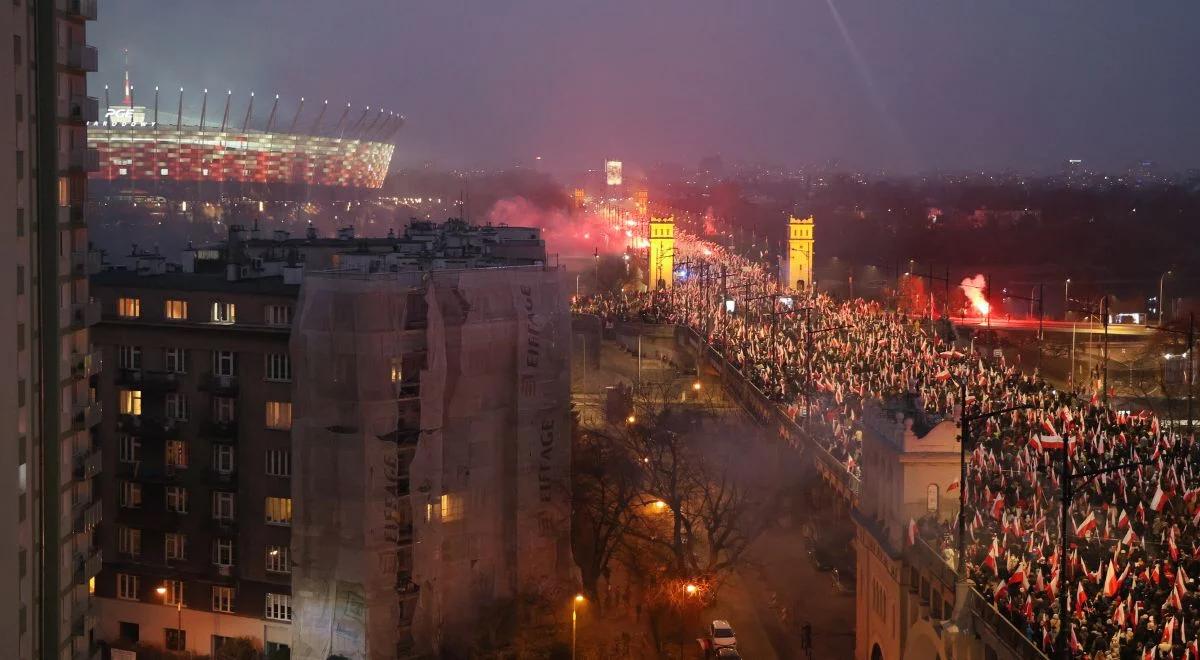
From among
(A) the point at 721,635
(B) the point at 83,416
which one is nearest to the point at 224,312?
(B) the point at 83,416

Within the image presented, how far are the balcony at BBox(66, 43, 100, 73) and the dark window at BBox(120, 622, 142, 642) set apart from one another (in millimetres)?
6325

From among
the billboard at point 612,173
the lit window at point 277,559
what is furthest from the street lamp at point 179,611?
the billboard at point 612,173

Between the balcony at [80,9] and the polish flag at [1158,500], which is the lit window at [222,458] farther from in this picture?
the polish flag at [1158,500]

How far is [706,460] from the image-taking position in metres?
16.3

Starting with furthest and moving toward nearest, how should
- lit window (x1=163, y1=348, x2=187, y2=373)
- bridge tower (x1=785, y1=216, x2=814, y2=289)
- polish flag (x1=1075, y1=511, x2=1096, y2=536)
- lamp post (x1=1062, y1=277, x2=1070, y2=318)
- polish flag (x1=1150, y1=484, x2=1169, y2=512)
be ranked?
bridge tower (x1=785, y1=216, x2=814, y2=289), lamp post (x1=1062, y1=277, x2=1070, y2=318), lit window (x1=163, y1=348, x2=187, y2=373), polish flag (x1=1150, y1=484, x2=1169, y2=512), polish flag (x1=1075, y1=511, x2=1096, y2=536)

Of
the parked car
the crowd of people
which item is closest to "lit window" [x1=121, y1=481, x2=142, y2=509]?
the parked car

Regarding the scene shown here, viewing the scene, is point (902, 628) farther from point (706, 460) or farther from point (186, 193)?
point (186, 193)

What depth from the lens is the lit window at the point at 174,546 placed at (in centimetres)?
1185

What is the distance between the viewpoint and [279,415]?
11523mm

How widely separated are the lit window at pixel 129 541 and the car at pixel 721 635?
509cm

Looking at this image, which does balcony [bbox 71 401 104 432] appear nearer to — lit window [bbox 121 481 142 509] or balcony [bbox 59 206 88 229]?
balcony [bbox 59 206 88 229]

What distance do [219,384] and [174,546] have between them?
1.51 metres

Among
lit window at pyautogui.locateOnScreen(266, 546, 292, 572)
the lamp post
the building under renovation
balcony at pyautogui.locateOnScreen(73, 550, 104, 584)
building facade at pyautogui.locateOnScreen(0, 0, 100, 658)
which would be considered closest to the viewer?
building facade at pyautogui.locateOnScreen(0, 0, 100, 658)

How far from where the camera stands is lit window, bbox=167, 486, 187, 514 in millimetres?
11891
